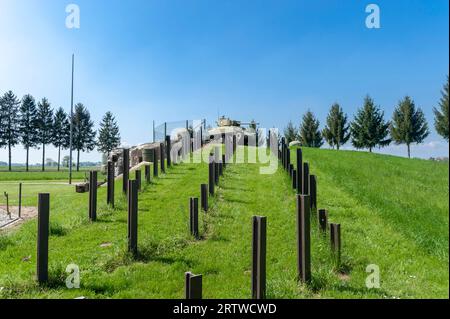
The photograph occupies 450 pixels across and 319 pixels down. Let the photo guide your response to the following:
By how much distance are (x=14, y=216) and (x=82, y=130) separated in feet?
245

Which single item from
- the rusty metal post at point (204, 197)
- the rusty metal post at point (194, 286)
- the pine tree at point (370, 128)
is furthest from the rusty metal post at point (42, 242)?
the pine tree at point (370, 128)

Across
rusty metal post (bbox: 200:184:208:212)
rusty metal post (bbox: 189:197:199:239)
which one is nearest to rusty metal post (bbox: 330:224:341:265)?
rusty metal post (bbox: 189:197:199:239)

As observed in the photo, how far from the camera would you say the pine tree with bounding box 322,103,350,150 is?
57.7 metres

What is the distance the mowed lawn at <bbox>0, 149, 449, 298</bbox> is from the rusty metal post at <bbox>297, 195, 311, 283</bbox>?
173mm

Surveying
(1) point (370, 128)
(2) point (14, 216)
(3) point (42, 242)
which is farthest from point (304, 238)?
(1) point (370, 128)

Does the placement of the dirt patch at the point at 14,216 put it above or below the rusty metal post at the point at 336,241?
below

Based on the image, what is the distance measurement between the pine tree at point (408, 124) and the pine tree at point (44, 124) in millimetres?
66786

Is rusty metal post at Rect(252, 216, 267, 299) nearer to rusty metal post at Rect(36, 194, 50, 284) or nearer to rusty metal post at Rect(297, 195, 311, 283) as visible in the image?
rusty metal post at Rect(297, 195, 311, 283)

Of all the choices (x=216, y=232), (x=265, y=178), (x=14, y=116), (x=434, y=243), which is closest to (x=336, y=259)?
(x=434, y=243)

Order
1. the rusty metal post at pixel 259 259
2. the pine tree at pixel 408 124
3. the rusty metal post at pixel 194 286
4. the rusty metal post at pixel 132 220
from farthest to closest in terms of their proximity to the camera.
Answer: the pine tree at pixel 408 124 < the rusty metal post at pixel 132 220 < the rusty metal post at pixel 259 259 < the rusty metal post at pixel 194 286

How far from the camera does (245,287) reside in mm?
5293

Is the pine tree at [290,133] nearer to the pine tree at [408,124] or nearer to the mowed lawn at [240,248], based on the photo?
the pine tree at [408,124]

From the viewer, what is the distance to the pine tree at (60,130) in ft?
263

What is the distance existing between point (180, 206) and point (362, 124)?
47495 millimetres
